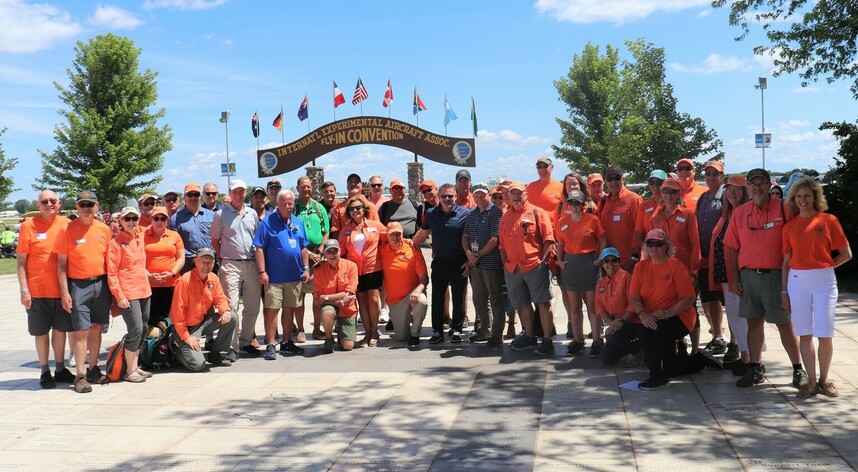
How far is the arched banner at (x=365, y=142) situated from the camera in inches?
974

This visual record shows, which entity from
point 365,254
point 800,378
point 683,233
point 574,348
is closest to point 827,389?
point 800,378

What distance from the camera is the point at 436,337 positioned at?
8.45m

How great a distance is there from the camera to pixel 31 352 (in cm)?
879

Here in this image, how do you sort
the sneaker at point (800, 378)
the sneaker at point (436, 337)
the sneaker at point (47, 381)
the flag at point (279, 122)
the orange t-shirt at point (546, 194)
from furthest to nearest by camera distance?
the flag at point (279, 122) → the orange t-shirt at point (546, 194) → the sneaker at point (436, 337) → the sneaker at point (47, 381) → the sneaker at point (800, 378)

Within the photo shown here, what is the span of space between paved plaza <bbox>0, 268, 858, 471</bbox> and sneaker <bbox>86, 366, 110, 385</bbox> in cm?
23

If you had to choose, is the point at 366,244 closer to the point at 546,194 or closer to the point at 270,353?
the point at 270,353

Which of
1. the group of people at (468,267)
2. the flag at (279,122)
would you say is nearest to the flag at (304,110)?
the flag at (279,122)

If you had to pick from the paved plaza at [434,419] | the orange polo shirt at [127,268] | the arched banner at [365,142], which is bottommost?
the paved plaza at [434,419]

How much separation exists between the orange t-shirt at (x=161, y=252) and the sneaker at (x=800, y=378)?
5739mm

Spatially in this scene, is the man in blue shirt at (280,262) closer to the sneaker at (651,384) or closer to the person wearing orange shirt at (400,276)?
the person wearing orange shirt at (400,276)

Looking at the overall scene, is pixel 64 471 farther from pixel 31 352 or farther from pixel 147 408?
pixel 31 352

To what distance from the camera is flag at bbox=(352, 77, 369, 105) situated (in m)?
26.7

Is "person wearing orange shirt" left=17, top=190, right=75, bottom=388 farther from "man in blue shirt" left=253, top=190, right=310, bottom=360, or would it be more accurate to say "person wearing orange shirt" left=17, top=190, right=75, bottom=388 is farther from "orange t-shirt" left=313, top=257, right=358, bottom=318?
"orange t-shirt" left=313, top=257, right=358, bottom=318

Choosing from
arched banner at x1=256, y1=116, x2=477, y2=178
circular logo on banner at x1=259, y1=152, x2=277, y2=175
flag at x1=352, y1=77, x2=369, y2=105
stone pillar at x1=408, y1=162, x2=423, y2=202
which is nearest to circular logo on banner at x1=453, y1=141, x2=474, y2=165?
arched banner at x1=256, y1=116, x2=477, y2=178
